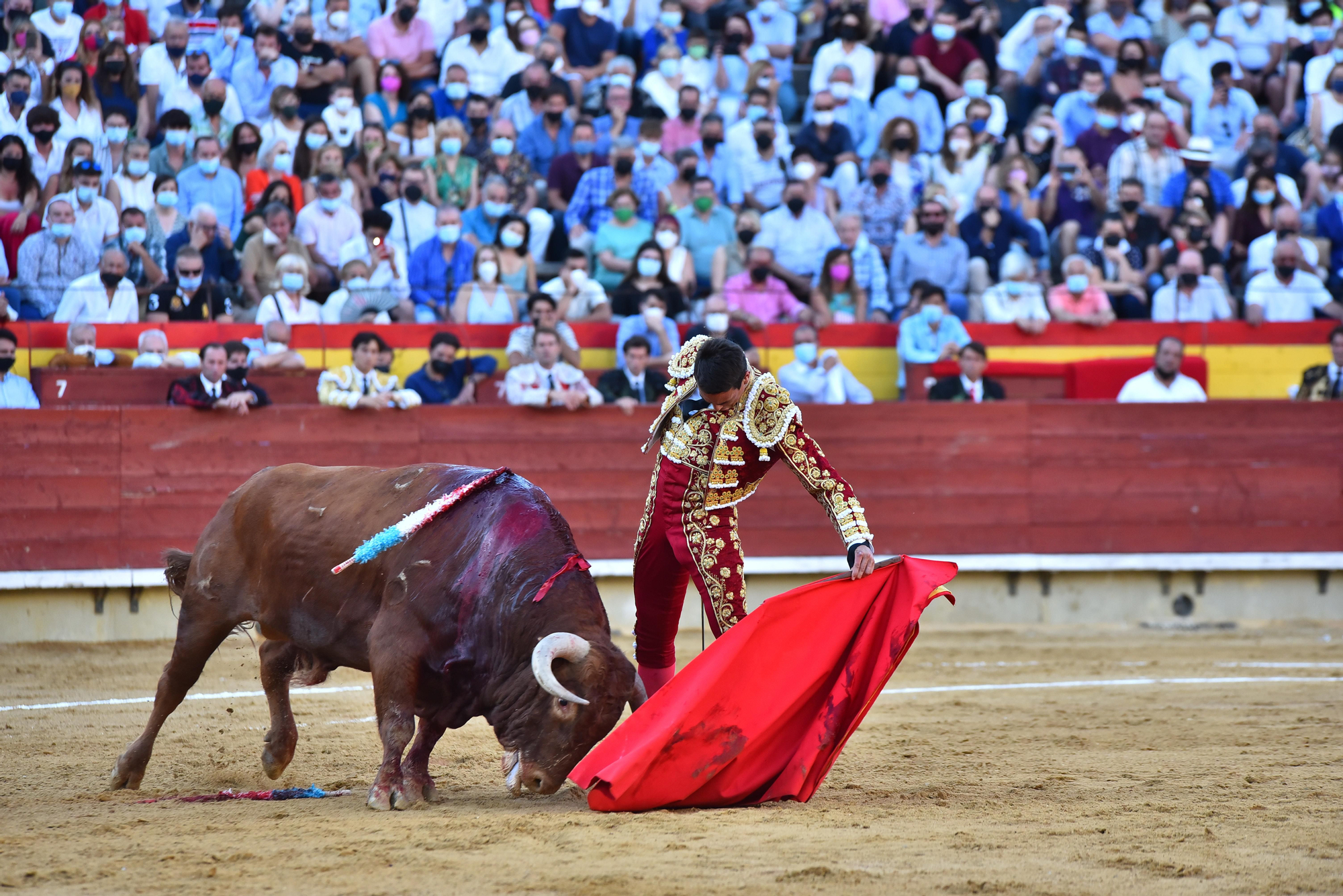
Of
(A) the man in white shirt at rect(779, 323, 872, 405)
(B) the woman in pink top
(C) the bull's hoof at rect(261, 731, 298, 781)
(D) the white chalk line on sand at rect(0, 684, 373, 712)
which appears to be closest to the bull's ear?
(C) the bull's hoof at rect(261, 731, 298, 781)

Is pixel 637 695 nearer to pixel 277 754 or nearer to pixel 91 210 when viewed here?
pixel 277 754

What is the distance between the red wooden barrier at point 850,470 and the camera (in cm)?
695

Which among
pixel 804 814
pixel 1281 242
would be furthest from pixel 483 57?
pixel 804 814

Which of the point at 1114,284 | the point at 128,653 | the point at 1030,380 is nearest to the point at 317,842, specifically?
the point at 128,653

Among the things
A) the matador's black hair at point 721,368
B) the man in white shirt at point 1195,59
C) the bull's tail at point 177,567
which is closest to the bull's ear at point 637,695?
the matador's black hair at point 721,368

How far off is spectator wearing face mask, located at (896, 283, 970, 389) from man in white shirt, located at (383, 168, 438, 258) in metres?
2.61

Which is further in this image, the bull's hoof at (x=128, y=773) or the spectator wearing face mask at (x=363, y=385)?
the spectator wearing face mask at (x=363, y=385)

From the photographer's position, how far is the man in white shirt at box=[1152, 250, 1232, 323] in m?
8.46

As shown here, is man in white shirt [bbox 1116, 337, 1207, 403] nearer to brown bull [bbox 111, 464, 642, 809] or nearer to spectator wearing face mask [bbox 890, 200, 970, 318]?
spectator wearing face mask [bbox 890, 200, 970, 318]

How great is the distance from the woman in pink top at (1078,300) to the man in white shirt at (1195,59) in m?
2.73

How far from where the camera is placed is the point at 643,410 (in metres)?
7.53

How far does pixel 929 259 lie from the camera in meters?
8.40

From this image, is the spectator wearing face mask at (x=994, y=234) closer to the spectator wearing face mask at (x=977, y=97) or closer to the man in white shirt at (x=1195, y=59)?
the spectator wearing face mask at (x=977, y=97)

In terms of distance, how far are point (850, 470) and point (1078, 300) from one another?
1.74 m
